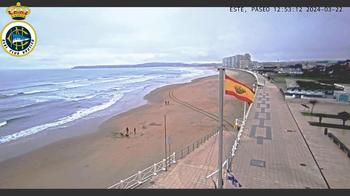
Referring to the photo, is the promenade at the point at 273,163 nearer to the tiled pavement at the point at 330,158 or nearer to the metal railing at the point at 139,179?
the tiled pavement at the point at 330,158

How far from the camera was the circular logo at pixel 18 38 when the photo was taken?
3.05m

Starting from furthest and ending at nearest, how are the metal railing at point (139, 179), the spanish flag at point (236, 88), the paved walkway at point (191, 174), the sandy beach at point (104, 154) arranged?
the sandy beach at point (104, 154)
the metal railing at point (139, 179)
the paved walkway at point (191, 174)
the spanish flag at point (236, 88)

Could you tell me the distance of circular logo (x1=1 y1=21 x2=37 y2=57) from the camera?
305cm

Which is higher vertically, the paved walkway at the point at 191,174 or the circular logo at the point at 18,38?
the circular logo at the point at 18,38

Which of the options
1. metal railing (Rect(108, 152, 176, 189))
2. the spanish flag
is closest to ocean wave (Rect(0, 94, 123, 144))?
metal railing (Rect(108, 152, 176, 189))

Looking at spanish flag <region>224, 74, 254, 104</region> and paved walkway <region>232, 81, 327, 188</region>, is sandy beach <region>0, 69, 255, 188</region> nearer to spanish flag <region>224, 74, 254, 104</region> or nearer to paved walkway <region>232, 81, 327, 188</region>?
paved walkway <region>232, 81, 327, 188</region>

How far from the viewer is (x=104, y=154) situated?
10188mm

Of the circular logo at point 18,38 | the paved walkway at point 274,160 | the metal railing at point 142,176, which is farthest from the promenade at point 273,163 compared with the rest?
the circular logo at point 18,38

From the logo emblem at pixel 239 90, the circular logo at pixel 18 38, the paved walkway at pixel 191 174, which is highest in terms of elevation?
the circular logo at pixel 18 38

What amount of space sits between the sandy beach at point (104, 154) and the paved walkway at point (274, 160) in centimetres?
320

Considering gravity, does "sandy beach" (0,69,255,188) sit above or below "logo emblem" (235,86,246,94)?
below

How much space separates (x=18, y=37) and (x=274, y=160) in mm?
6707

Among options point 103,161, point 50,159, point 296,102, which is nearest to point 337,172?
point 103,161

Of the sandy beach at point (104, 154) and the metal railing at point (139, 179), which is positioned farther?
the sandy beach at point (104, 154)
